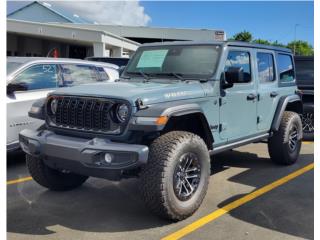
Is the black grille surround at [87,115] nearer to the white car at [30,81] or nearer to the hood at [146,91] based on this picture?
the hood at [146,91]

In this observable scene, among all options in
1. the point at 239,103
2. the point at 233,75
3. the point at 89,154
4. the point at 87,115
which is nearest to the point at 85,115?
the point at 87,115

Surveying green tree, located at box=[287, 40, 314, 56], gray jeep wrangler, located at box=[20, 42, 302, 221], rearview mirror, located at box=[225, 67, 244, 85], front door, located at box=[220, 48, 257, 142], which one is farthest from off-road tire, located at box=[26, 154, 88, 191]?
green tree, located at box=[287, 40, 314, 56]

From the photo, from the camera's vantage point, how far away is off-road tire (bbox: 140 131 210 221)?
388 cm

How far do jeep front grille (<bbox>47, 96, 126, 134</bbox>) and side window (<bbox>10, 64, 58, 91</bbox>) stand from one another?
6.66 feet

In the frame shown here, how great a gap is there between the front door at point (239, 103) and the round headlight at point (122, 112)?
4.84 feet

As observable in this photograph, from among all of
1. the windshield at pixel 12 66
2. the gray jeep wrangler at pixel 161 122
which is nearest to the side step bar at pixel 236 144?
the gray jeep wrangler at pixel 161 122

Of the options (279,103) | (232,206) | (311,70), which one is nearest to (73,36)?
(311,70)

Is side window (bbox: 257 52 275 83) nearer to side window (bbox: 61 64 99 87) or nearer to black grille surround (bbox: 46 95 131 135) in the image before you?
black grille surround (bbox: 46 95 131 135)

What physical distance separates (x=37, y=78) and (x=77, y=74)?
836 mm

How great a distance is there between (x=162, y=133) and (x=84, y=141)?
35.0 inches

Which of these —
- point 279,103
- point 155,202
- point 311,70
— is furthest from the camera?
point 311,70

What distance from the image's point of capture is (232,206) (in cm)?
466

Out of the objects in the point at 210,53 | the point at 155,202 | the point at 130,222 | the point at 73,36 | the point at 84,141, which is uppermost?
the point at 73,36

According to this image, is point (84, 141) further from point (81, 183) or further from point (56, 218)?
point (81, 183)
